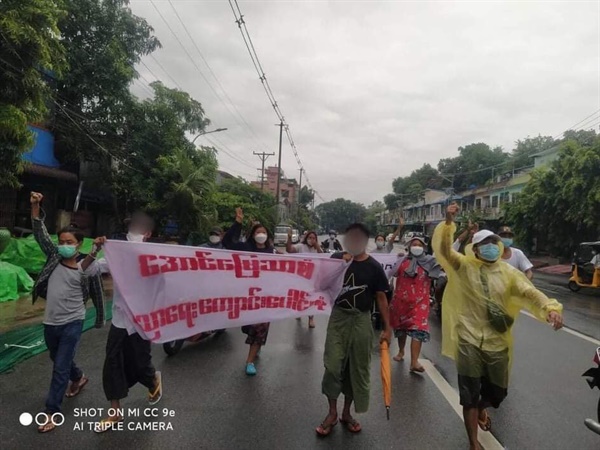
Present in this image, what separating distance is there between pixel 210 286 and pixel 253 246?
4.45 ft

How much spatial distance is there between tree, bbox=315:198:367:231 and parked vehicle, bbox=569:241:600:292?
7818cm

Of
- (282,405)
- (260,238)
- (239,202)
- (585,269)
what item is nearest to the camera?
(282,405)

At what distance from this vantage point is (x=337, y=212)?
100 meters

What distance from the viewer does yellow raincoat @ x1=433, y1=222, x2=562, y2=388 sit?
3342mm

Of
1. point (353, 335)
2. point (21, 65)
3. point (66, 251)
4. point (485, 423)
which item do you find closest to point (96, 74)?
point (21, 65)

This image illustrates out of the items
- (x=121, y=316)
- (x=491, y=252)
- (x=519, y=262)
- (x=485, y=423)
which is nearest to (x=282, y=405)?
(x=121, y=316)

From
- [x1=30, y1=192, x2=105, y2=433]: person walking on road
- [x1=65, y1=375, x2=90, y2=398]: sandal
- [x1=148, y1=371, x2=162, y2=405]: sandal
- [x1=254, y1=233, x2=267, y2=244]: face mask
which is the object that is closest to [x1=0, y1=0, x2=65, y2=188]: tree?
[x1=30, y1=192, x2=105, y2=433]: person walking on road

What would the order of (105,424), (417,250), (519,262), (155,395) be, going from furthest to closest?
(519,262)
(417,250)
(155,395)
(105,424)

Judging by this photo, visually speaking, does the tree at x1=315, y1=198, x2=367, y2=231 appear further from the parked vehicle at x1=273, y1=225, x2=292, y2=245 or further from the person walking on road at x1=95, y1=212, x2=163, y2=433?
the person walking on road at x1=95, y1=212, x2=163, y2=433

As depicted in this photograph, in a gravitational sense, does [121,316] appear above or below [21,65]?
below

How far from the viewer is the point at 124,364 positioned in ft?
12.4

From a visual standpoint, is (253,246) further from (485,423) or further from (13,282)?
(13,282)

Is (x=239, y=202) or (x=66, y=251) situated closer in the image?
(x=66, y=251)

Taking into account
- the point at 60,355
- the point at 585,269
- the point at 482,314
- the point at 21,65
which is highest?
the point at 21,65
